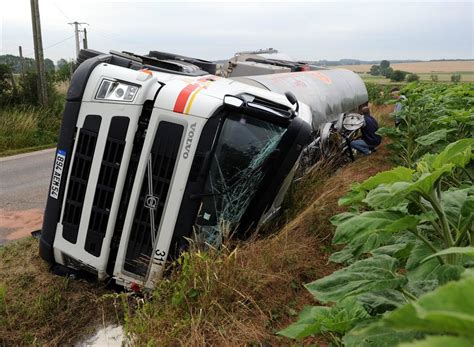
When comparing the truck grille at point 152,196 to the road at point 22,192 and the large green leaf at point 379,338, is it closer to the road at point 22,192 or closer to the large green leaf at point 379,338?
the large green leaf at point 379,338

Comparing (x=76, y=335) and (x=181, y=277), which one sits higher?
(x=181, y=277)

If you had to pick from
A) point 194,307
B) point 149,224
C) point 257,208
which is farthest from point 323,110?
point 194,307

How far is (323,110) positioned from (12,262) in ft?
17.3

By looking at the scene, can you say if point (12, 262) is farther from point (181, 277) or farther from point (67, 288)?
point (181, 277)

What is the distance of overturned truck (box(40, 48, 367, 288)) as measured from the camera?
371 centimetres

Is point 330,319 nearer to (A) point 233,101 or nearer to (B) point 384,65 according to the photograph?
(A) point 233,101

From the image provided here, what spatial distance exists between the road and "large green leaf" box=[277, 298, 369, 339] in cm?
498

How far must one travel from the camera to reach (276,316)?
3193 mm

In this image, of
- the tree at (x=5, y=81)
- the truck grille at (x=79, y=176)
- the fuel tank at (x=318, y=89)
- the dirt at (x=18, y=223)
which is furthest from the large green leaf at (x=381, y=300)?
the tree at (x=5, y=81)

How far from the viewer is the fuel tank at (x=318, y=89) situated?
21.7 feet

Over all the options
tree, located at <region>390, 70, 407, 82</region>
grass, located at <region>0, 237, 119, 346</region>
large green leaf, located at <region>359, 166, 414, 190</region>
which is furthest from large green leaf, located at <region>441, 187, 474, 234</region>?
tree, located at <region>390, 70, 407, 82</region>

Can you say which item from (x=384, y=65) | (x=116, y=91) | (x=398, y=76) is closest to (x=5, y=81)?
(x=116, y=91)

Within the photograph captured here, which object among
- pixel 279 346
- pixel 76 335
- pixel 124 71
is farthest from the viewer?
pixel 124 71

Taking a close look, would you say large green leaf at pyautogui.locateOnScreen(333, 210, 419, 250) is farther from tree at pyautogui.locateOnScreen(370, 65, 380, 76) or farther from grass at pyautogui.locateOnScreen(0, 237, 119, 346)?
tree at pyautogui.locateOnScreen(370, 65, 380, 76)
